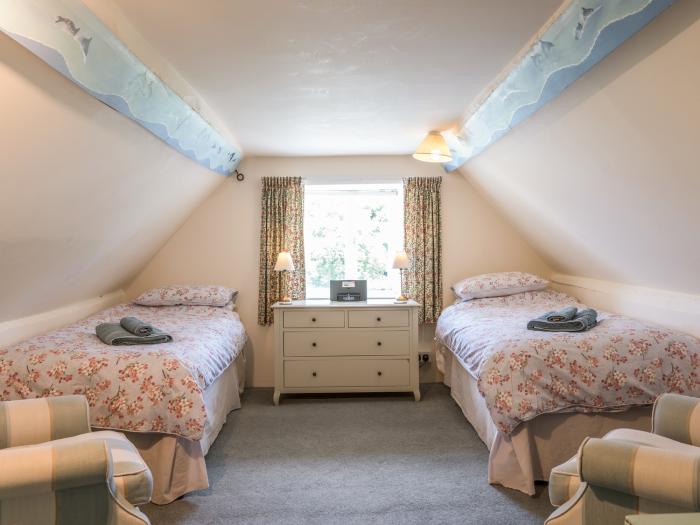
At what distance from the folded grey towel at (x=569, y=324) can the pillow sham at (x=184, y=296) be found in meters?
2.43

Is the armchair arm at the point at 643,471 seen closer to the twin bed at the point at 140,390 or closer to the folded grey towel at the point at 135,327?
the twin bed at the point at 140,390

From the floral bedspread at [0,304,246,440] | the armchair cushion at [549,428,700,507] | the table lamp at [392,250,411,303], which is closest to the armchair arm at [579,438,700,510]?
the armchair cushion at [549,428,700,507]

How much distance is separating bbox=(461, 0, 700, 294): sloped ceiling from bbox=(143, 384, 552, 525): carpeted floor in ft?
4.71

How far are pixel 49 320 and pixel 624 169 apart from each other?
135 inches

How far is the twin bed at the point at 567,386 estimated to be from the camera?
2422 millimetres

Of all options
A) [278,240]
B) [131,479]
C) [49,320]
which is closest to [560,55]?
[131,479]

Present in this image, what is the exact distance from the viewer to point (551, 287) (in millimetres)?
4465

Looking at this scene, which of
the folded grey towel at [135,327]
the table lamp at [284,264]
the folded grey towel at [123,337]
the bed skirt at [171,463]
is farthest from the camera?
the table lamp at [284,264]

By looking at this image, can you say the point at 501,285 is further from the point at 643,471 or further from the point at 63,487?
the point at 63,487

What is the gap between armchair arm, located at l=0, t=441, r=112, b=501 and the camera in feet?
4.70

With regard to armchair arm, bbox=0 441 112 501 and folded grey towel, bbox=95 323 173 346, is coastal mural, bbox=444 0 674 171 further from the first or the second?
folded grey towel, bbox=95 323 173 346

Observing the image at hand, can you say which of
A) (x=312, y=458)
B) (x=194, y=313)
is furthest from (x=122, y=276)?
(x=312, y=458)

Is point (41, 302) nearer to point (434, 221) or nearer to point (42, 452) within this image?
point (42, 452)

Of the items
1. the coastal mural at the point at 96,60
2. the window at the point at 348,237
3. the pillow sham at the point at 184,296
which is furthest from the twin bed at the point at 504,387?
the window at the point at 348,237
